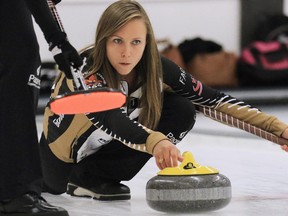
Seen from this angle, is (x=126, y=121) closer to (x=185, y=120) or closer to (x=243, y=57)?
(x=185, y=120)

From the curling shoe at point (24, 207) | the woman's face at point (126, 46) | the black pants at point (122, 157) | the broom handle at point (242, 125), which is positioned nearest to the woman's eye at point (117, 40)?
the woman's face at point (126, 46)

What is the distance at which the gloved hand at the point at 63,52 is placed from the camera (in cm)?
225

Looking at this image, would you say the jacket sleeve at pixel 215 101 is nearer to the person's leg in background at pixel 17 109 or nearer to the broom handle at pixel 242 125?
the broom handle at pixel 242 125

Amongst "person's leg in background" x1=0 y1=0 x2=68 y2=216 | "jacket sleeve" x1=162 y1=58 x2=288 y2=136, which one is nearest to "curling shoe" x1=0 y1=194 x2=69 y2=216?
"person's leg in background" x1=0 y1=0 x2=68 y2=216

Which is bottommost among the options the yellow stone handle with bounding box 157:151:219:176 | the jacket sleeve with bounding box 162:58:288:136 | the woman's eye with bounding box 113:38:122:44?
the yellow stone handle with bounding box 157:151:219:176

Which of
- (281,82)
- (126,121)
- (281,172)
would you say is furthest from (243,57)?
(126,121)

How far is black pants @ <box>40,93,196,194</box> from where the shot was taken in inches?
120

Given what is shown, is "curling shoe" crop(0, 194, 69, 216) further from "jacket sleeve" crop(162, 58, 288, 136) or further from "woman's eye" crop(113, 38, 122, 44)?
"jacket sleeve" crop(162, 58, 288, 136)

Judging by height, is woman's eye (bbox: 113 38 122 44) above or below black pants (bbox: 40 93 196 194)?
above

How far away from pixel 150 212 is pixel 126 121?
0.99ft

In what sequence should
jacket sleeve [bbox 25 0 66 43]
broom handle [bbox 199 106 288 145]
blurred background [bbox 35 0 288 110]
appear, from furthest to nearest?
blurred background [bbox 35 0 288 110]
broom handle [bbox 199 106 288 145]
jacket sleeve [bbox 25 0 66 43]

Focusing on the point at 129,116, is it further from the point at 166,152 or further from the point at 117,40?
the point at 166,152

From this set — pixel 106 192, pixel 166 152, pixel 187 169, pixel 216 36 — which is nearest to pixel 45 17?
pixel 166 152

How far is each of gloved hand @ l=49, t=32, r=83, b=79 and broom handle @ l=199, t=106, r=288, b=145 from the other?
2.87 ft
